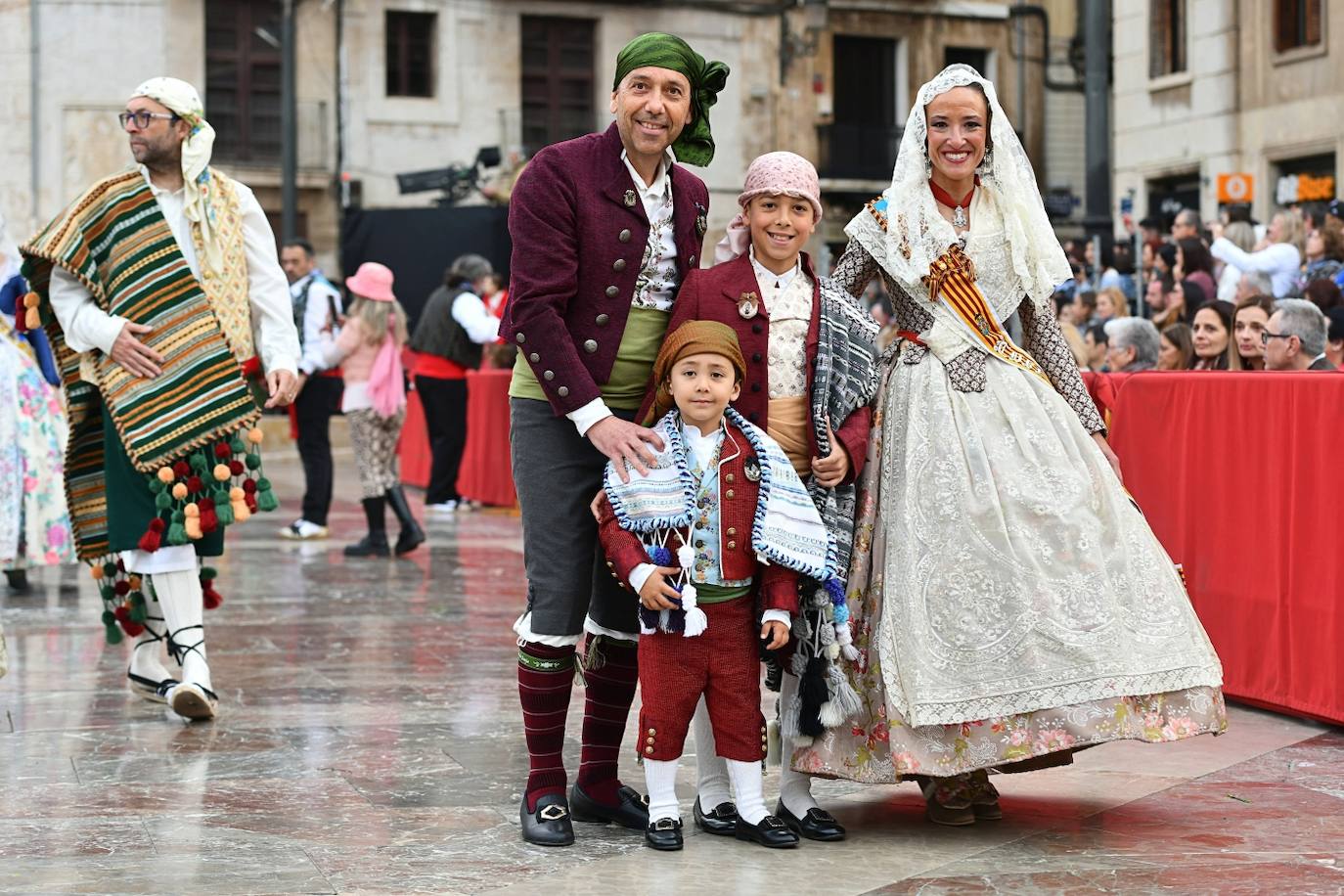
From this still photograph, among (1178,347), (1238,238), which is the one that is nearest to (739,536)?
(1178,347)

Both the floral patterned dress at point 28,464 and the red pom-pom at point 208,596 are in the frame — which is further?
the floral patterned dress at point 28,464

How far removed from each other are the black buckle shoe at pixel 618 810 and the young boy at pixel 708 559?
0.20 m

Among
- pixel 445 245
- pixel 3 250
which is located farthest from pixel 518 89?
pixel 3 250

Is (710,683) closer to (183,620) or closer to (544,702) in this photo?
(544,702)

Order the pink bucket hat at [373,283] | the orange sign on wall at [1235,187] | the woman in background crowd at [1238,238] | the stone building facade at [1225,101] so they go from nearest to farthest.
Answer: the pink bucket hat at [373,283]
the woman in background crowd at [1238,238]
the orange sign on wall at [1235,187]
the stone building facade at [1225,101]

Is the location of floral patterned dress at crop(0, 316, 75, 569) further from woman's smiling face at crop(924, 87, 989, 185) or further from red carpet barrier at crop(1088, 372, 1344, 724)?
woman's smiling face at crop(924, 87, 989, 185)

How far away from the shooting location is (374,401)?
1133 centimetres

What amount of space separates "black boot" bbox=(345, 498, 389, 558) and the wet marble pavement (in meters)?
3.77

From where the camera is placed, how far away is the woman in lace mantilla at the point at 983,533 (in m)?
4.38

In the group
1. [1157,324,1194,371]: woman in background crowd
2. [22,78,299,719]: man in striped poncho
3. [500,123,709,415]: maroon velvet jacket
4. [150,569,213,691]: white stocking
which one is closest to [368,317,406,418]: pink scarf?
[1157,324,1194,371]: woman in background crowd

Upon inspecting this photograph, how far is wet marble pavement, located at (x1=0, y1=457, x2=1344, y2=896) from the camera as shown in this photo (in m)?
4.11

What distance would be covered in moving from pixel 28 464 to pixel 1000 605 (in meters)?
6.12

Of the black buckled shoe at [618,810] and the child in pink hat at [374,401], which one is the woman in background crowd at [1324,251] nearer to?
the child in pink hat at [374,401]

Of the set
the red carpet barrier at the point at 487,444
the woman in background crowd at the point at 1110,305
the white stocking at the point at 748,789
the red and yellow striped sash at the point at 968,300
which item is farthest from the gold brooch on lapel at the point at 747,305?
the red carpet barrier at the point at 487,444
